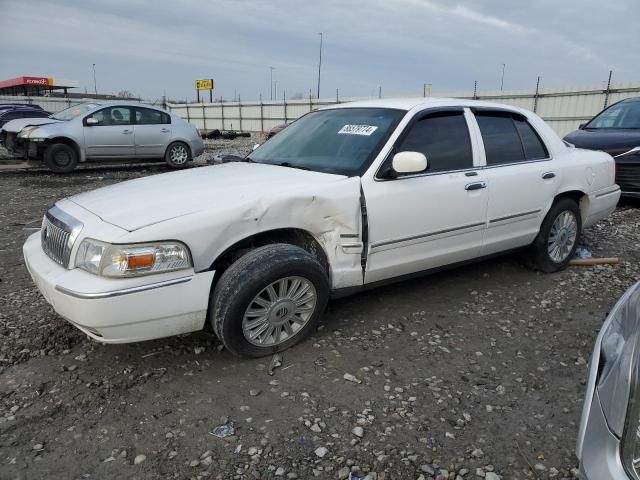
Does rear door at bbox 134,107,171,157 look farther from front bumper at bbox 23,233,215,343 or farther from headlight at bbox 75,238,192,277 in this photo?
headlight at bbox 75,238,192,277

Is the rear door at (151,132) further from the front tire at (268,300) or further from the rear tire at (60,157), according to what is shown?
the front tire at (268,300)

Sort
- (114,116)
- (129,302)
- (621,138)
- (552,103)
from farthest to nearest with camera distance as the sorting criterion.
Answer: (552,103) → (114,116) → (621,138) → (129,302)

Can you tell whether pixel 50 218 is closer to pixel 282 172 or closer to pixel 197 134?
pixel 282 172

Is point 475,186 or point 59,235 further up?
point 475,186

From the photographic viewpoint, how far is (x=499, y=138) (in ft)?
13.4

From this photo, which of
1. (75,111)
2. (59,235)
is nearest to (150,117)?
(75,111)

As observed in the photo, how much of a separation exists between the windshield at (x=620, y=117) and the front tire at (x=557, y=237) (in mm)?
4267

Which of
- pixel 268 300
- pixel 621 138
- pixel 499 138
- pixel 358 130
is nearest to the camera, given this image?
pixel 268 300

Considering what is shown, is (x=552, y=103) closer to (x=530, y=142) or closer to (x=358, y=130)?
(x=530, y=142)

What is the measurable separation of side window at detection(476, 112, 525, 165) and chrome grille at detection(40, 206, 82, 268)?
304 cm

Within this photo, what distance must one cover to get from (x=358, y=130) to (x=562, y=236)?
236 cm

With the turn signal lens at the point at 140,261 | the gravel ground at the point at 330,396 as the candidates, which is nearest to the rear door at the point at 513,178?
the gravel ground at the point at 330,396

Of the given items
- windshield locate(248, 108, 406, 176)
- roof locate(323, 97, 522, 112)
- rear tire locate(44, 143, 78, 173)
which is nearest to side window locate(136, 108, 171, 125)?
rear tire locate(44, 143, 78, 173)

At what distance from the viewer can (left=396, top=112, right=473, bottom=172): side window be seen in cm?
353
